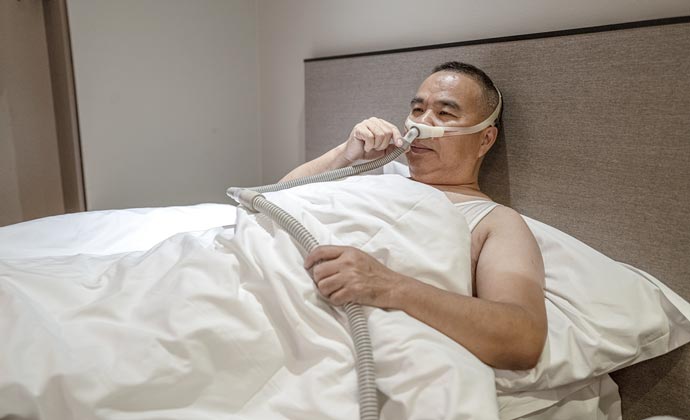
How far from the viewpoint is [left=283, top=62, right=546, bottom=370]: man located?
908 millimetres

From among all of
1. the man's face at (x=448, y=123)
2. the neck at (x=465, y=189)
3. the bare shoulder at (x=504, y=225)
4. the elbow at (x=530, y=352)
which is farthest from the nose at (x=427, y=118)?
the elbow at (x=530, y=352)

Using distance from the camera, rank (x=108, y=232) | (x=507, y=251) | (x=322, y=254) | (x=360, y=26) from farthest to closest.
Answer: (x=360, y=26), (x=108, y=232), (x=507, y=251), (x=322, y=254)

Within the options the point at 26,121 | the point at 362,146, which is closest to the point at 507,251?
the point at 362,146

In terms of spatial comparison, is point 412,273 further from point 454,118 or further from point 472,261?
point 454,118

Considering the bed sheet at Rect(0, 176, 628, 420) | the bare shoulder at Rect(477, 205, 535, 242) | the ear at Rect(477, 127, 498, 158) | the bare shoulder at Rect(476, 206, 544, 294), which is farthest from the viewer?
the ear at Rect(477, 127, 498, 158)

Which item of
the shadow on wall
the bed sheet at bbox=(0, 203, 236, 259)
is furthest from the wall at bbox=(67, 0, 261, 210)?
the shadow on wall

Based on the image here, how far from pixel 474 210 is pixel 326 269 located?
0.54 m

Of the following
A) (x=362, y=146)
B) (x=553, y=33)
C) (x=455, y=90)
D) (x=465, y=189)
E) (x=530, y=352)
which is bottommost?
(x=530, y=352)

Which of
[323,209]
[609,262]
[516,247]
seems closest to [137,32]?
[323,209]

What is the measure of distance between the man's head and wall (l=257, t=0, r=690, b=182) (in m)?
0.23

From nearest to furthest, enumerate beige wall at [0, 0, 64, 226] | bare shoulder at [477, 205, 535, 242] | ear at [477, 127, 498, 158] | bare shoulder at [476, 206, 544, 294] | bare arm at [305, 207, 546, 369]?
1. bare arm at [305, 207, 546, 369]
2. bare shoulder at [476, 206, 544, 294]
3. bare shoulder at [477, 205, 535, 242]
4. ear at [477, 127, 498, 158]
5. beige wall at [0, 0, 64, 226]

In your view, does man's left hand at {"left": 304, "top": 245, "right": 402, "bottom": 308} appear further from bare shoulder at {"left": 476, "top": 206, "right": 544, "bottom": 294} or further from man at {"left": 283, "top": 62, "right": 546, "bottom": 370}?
bare shoulder at {"left": 476, "top": 206, "right": 544, "bottom": 294}

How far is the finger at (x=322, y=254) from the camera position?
948 millimetres

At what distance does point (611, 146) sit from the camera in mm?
1201
